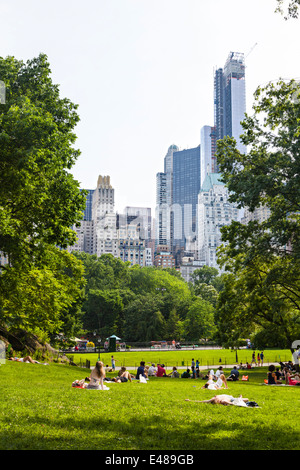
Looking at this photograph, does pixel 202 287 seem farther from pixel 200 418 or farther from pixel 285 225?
pixel 200 418

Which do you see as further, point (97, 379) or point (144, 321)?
point (144, 321)

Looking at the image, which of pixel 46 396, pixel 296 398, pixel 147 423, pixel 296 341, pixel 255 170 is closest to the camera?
pixel 147 423

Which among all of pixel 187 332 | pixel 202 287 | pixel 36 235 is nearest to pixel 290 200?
pixel 36 235

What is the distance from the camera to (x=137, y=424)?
849 centimetres

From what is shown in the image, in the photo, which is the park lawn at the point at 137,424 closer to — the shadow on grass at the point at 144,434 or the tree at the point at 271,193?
the shadow on grass at the point at 144,434

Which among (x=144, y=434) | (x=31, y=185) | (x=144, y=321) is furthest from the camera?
(x=144, y=321)

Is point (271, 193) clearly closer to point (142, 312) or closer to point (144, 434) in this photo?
point (144, 434)

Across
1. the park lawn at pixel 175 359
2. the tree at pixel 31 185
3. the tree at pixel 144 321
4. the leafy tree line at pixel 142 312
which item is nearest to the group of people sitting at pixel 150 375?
the tree at pixel 31 185

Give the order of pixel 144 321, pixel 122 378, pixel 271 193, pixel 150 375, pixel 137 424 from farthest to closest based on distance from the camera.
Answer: pixel 144 321 < pixel 150 375 < pixel 271 193 < pixel 122 378 < pixel 137 424

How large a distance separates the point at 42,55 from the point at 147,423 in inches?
783

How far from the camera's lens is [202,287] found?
112 metres

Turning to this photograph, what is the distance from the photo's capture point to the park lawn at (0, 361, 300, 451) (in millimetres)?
7027

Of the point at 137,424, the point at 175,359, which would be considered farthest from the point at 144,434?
the point at 175,359

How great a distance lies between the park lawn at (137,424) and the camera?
23.1ft
